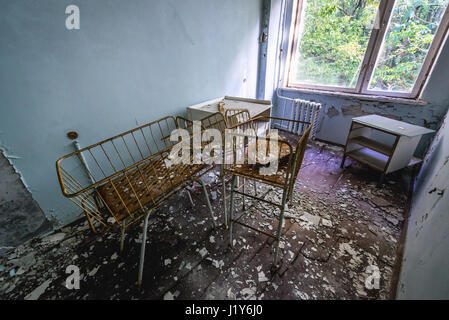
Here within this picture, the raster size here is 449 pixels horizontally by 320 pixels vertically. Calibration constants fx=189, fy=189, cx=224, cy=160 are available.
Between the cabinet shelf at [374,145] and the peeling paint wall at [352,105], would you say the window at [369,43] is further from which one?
the cabinet shelf at [374,145]

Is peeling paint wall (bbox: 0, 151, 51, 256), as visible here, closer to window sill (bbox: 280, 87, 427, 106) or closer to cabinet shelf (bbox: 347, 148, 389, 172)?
cabinet shelf (bbox: 347, 148, 389, 172)

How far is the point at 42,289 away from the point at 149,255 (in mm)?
773

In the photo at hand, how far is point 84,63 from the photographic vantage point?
5.26 ft

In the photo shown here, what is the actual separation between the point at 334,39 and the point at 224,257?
11.8 feet

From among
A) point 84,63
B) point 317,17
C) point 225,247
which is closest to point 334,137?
point 317,17

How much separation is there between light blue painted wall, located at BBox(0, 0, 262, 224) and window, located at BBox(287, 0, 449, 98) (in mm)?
1643

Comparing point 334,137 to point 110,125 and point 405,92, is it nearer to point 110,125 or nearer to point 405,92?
point 405,92

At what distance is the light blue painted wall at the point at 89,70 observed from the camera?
4.47ft

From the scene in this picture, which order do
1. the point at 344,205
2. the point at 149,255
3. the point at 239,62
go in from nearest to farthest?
the point at 149,255 → the point at 344,205 → the point at 239,62

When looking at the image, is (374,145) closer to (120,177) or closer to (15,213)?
(120,177)

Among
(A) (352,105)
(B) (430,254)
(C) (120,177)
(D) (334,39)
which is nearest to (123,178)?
(C) (120,177)

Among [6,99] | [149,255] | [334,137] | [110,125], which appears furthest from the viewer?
[334,137]

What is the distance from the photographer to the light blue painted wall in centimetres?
136

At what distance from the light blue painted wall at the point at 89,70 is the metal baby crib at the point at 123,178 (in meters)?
0.15
